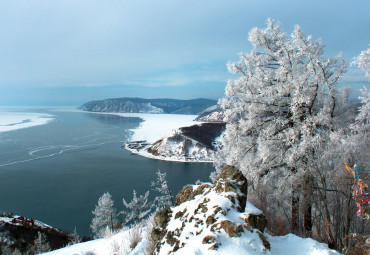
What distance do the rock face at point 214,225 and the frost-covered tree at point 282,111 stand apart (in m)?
2.29

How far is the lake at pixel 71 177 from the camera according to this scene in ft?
104

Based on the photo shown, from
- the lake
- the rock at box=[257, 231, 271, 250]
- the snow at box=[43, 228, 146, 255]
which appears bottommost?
the lake

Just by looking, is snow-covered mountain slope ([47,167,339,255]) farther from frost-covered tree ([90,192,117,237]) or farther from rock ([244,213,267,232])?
frost-covered tree ([90,192,117,237])

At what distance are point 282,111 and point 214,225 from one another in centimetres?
527

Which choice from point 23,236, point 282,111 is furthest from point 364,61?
point 23,236

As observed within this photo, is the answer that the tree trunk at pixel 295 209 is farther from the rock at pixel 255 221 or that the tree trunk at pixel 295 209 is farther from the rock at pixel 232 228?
the rock at pixel 232 228

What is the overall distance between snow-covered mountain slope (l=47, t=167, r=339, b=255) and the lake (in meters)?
26.1

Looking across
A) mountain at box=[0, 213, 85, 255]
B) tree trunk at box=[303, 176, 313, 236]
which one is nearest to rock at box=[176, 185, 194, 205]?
tree trunk at box=[303, 176, 313, 236]

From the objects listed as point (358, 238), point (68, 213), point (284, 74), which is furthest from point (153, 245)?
point (68, 213)

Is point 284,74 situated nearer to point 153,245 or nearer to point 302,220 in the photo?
point 302,220

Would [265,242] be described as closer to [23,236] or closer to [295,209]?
[295,209]

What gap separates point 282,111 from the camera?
8578 millimetres

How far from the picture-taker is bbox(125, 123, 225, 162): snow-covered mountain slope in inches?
2623

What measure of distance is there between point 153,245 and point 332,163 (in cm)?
539
